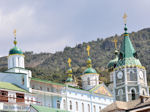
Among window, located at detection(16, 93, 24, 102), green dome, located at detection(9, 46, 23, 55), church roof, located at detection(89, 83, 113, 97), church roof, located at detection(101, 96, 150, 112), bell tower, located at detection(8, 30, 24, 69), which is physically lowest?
church roof, located at detection(101, 96, 150, 112)

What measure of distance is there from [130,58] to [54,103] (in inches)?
708

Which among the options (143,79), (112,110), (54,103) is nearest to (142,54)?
(143,79)

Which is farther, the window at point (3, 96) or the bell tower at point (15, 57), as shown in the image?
the bell tower at point (15, 57)

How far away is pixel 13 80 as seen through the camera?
6675 centimetres

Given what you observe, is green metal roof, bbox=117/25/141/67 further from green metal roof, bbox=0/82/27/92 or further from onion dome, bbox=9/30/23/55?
green metal roof, bbox=0/82/27/92

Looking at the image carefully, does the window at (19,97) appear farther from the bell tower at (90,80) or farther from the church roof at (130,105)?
the bell tower at (90,80)

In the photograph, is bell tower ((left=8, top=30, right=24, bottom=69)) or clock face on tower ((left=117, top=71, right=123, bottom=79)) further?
clock face on tower ((left=117, top=71, right=123, bottom=79))

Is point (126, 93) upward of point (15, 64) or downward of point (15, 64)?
downward

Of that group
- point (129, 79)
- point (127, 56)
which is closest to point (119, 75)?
point (129, 79)

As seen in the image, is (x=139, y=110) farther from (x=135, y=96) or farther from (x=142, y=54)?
(x=142, y=54)

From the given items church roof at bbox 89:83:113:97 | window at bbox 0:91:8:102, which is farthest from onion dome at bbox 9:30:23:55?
church roof at bbox 89:83:113:97

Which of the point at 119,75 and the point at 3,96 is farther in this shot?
the point at 119,75

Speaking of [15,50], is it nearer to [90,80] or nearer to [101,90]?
[101,90]

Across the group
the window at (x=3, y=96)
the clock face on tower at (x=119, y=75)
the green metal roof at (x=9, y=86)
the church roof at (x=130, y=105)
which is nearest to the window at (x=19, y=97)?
the green metal roof at (x=9, y=86)
